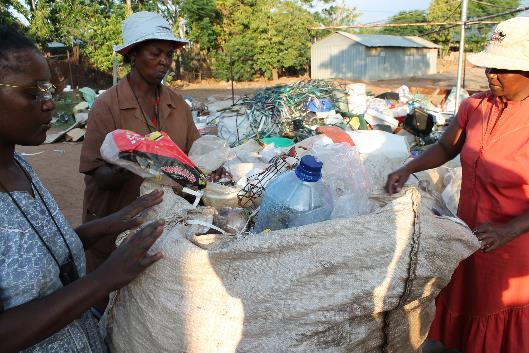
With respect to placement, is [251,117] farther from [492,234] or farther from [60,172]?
[492,234]

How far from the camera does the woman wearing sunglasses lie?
0.96m

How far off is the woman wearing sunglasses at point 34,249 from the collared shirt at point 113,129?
0.76m

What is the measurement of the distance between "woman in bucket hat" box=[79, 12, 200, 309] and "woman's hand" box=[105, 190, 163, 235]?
56 centimetres

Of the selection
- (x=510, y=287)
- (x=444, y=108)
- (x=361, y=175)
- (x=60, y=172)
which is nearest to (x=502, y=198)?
(x=510, y=287)

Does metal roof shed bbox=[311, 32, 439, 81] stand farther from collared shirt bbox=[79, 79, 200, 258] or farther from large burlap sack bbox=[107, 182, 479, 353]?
large burlap sack bbox=[107, 182, 479, 353]

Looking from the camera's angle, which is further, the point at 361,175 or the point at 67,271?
the point at 361,175

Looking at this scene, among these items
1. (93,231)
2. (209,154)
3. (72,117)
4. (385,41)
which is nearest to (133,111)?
(209,154)

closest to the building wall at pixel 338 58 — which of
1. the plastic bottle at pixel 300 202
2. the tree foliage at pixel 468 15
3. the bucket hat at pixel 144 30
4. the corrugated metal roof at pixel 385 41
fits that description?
the corrugated metal roof at pixel 385 41

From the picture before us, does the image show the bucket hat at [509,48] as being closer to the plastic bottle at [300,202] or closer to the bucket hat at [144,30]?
the plastic bottle at [300,202]

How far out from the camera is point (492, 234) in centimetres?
142

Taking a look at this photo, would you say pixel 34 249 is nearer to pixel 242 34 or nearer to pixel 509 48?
pixel 509 48

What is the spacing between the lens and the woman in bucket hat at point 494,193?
166 cm

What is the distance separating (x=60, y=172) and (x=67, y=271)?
7434 mm

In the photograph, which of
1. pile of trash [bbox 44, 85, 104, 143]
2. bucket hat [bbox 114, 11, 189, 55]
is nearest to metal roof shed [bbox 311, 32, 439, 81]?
pile of trash [bbox 44, 85, 104, 143]
